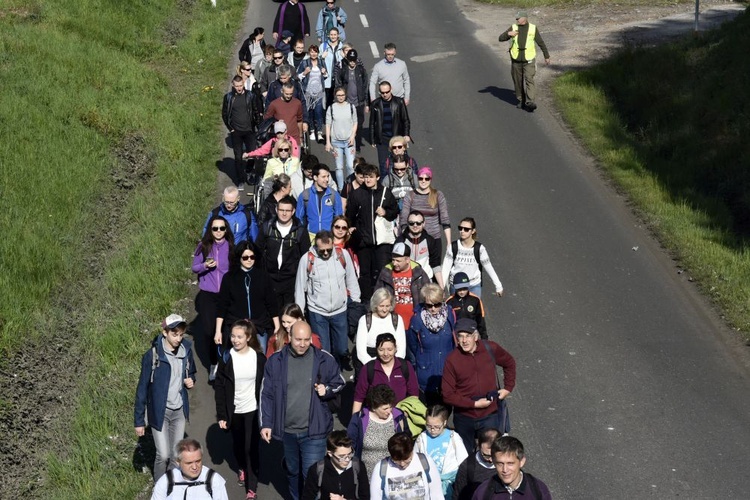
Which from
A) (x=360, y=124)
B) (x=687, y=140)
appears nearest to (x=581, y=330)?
(x=687, y=140)

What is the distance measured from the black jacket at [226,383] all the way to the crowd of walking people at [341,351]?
2 centimetres

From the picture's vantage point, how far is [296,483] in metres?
10.3

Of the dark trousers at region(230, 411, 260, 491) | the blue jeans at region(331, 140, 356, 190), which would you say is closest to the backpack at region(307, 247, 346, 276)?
the dark trousers at region(230, 411, 260, 491)

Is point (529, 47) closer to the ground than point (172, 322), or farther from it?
closer to the ground

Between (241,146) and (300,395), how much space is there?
9041mm

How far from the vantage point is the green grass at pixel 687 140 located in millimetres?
16375

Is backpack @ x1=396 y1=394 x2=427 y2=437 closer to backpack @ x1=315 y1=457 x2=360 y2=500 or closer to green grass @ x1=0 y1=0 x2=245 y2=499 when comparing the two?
backpack @ x1=315 y1=457 x2=360 y2=500

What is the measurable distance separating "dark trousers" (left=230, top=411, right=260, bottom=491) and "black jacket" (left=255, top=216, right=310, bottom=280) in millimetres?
2307

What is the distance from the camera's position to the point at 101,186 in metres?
19.2

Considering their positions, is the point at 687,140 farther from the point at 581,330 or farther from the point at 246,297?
the point at 246,297

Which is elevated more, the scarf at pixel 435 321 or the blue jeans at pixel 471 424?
the scarf at pixel 435 321

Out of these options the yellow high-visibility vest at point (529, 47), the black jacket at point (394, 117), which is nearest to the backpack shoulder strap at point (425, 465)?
the black jacket at point (394, 117)

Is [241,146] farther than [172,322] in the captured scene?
Yes

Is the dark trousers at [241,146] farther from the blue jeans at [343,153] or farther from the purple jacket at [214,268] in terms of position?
the purple jacket at [214,268]
